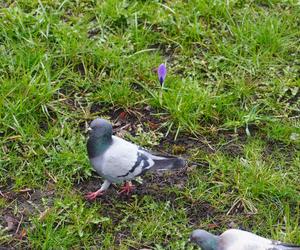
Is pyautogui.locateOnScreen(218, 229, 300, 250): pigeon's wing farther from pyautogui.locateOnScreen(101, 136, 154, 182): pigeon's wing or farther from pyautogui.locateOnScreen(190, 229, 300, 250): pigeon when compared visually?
pyautogui.locateOnScreen(101, 136, 154, 182): pigeon's wing

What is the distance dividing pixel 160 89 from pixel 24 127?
99 centimetres

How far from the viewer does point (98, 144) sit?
351cm

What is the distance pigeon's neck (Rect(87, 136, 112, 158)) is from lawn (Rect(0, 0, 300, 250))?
386 mm

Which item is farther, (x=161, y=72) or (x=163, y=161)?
(x=161, y=72)

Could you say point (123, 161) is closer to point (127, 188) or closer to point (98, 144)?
point (98, 144)

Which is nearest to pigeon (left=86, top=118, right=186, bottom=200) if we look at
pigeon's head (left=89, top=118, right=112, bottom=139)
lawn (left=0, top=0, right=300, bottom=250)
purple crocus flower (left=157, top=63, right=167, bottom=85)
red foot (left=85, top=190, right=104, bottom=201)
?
pigeon's head (left=89, top=118, right=112, bottom=139)

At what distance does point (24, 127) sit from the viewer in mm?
4102

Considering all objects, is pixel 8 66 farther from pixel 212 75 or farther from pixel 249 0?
pixel 249 0

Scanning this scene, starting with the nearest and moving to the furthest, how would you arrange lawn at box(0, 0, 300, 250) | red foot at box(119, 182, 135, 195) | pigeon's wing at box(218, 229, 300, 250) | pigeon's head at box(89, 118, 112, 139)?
pigeon's wing at box(218, 229, 300, 250) < pigeon's head at box(89, 118, 112, 139) < lawn at box(0, 0, 300, 250) < red foot at box(119, 182, 135, 195)

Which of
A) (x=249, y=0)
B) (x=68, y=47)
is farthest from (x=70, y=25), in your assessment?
(x=249, y=0)

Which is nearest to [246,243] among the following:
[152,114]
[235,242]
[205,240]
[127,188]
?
[235,242]

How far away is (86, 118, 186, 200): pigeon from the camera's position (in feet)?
11.5

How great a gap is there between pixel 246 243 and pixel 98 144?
978 millimetres

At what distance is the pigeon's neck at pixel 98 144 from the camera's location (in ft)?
11.5
